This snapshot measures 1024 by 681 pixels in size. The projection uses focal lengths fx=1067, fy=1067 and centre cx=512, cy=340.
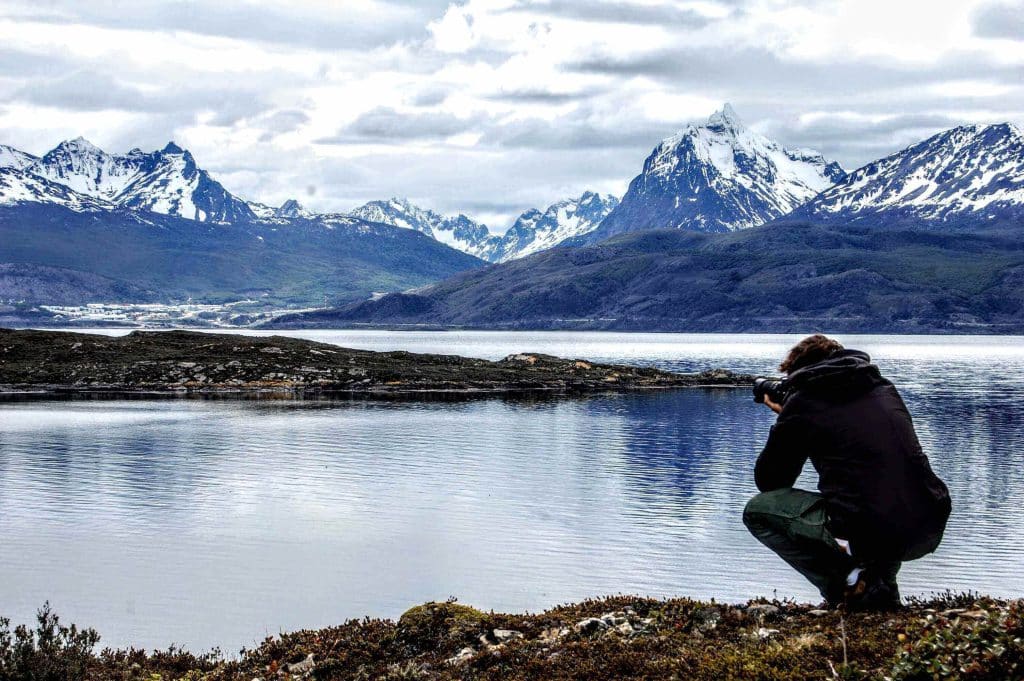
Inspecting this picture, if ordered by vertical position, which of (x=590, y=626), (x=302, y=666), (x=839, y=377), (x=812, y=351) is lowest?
(x=302, y=666)

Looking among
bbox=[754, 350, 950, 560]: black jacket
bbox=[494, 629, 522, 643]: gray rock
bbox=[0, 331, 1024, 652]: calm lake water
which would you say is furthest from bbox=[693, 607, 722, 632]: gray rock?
bbox=[0, 331, 1024, 652]: calm lake water

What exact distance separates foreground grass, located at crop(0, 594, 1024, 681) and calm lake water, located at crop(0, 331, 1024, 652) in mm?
5365

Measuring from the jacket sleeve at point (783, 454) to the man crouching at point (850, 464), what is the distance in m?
0.01

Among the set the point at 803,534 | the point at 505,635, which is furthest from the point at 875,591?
the point at 505,635

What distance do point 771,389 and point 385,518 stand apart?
2430 cm

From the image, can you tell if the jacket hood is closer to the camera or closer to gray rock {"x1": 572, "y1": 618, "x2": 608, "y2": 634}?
the camera

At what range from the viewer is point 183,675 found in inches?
684

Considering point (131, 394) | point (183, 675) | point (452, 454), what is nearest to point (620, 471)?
point (452, 454)

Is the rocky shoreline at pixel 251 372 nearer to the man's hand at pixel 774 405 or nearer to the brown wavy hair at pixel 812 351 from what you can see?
the man's hand at pixel 774 405

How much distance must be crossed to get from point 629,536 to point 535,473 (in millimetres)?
15682

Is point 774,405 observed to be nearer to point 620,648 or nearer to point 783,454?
point 783,454

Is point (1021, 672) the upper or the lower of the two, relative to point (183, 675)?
upper

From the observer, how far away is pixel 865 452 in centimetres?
1295

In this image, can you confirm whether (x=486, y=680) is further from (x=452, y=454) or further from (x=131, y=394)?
(x=131, y=394)
